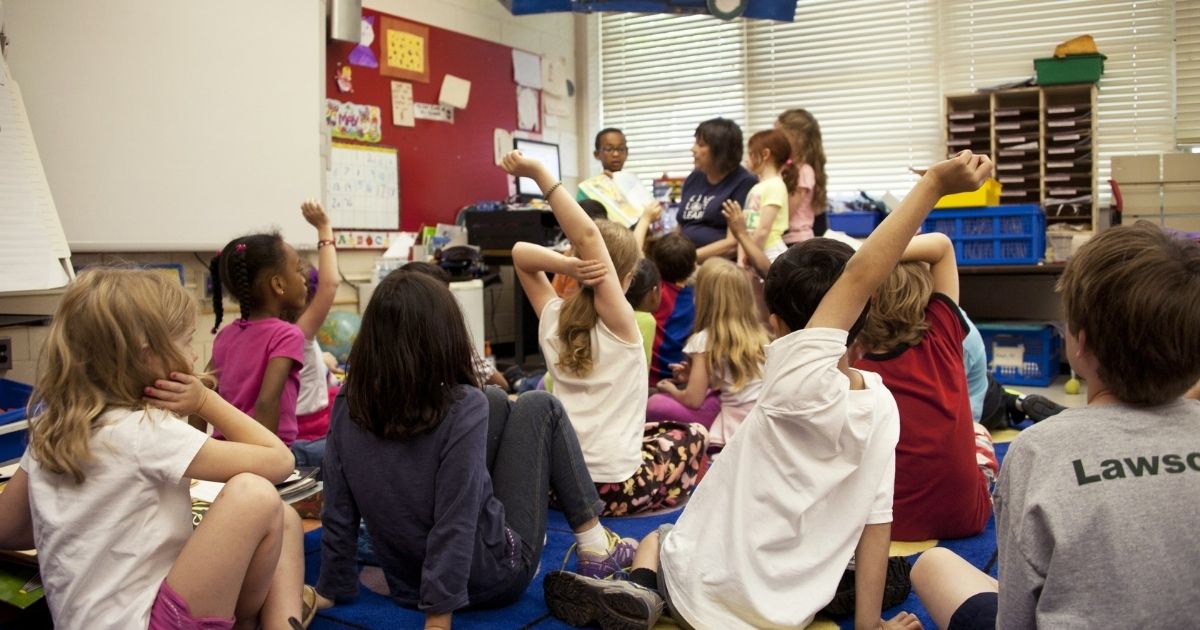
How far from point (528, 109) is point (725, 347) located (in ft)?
11.3

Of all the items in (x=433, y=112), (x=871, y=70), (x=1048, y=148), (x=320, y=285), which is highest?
(x=871, y=70)

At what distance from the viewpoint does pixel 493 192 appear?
560 centimetres

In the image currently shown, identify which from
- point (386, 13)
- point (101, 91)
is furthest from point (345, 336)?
point (386, 13)

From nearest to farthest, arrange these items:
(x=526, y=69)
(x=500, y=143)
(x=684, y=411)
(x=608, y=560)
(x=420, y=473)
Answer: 1. (x=420, y=473)
2. (x=608, y=560)
3. (x=684, y=411)
4. (x=500, y=143)
5. (x=526, y=69)

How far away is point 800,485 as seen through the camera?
146 centimetres

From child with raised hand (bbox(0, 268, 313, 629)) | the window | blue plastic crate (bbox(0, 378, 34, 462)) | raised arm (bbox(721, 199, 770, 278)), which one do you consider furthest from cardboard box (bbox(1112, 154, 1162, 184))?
blue plastic crate (bbox(0, 378, 34, 462))

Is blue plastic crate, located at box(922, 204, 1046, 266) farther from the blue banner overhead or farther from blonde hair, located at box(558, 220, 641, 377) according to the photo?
blonde hair, located at box(558, 220, 641, 377)

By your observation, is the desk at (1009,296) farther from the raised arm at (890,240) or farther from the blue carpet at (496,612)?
the raised arm at (890,240)

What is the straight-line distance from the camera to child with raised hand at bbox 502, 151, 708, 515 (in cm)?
217

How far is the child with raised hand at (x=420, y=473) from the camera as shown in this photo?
1.61 m

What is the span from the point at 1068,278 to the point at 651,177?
5.25 meters

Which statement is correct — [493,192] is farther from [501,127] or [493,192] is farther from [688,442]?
[688,442]

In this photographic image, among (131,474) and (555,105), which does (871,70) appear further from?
(131,474)

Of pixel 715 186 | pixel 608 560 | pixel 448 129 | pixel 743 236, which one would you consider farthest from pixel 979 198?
pixel 608 560
